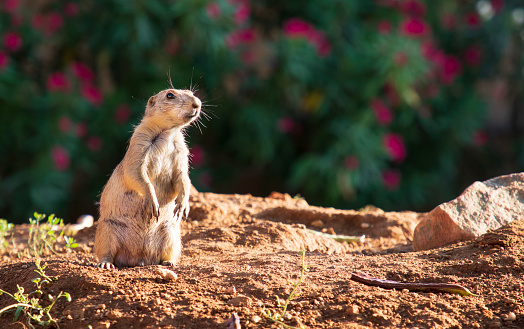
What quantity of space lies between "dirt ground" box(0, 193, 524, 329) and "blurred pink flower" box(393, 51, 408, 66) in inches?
185

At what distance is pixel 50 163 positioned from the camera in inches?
331

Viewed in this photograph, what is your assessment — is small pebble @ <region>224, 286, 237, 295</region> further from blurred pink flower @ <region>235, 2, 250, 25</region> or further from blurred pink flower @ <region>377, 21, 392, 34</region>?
blurred pink flower @ <region>377, 21, 392, 34</region>

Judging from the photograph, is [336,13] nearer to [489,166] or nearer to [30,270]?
[489,166]

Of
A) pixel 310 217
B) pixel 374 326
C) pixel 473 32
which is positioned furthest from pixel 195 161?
pixel 374 326

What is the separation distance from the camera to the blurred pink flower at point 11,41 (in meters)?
8.61

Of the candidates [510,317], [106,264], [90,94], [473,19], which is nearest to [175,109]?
[106,264]

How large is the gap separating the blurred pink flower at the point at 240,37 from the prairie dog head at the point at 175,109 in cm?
463

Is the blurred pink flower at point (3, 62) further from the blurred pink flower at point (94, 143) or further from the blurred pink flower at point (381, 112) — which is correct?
the blurred pink flower at point (381, 112)

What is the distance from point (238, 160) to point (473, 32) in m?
4.30

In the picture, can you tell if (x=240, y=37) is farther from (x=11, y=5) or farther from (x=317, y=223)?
(x=317, y=223)

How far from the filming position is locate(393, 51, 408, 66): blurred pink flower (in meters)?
8.64

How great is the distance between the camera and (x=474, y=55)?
10.2m

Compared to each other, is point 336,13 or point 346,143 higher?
point 336,13

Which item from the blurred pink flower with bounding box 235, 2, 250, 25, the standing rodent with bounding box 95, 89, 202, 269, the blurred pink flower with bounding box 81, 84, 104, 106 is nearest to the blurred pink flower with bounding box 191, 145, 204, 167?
the blurred pink flower with bounding box 81, 84, 104, 106
